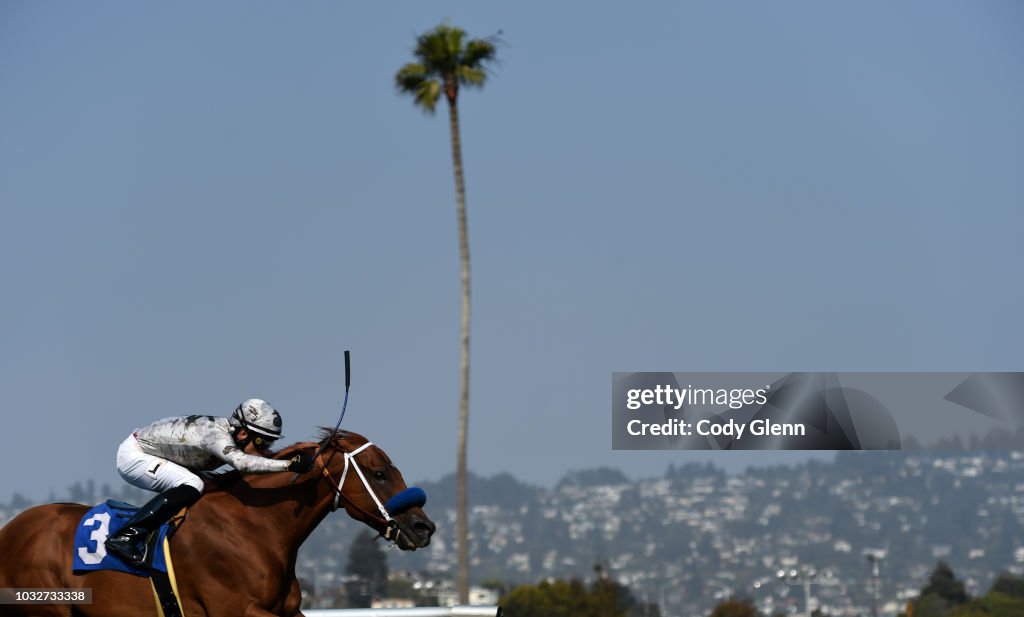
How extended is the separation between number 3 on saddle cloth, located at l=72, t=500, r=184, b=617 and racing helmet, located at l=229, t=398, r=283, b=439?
0.77 meters

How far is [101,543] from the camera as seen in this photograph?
32.2 feet

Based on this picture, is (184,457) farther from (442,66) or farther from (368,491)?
(442,66)

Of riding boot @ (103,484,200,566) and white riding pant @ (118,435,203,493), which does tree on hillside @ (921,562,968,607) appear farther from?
riding boot @ (103,484,200,566)

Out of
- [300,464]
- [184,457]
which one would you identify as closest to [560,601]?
[184,457]

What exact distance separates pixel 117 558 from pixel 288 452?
53.5 inches

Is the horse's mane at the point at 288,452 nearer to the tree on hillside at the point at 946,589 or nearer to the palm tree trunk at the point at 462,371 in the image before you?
the palm tree trunk at the point at 462,371

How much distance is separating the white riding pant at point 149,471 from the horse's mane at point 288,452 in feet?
0.41

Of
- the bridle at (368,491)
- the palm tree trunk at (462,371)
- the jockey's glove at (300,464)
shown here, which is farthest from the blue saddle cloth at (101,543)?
the palm tree trunk at (462,371)

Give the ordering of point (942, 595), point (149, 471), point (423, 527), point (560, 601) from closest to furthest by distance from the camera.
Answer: point (423, 527) → point (149, 471) → point (560, 601) → point (942, 595)

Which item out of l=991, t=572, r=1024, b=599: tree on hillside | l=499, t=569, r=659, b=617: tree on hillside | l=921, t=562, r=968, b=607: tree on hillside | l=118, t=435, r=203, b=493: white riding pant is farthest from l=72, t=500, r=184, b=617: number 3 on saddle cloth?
l=991, t=572, r=1024, b=599: tree on hillside

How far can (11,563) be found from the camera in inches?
399

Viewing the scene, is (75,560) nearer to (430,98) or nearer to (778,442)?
(778,442)

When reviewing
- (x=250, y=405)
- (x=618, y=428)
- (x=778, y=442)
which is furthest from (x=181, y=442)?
(x=778, y=442)

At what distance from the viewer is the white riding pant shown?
10.1 meters
